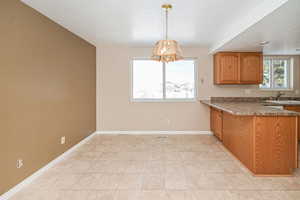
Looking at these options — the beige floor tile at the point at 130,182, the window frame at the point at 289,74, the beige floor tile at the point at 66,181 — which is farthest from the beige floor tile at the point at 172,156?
the window frame at the point at 289,74

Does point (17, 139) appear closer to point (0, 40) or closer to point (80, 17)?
point (0, 40)

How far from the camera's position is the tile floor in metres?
2.19

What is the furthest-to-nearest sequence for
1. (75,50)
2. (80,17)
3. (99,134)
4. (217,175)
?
(99,134) < (75,50) < (80,17) < (217,175)

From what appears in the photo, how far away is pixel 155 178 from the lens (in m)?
2.59

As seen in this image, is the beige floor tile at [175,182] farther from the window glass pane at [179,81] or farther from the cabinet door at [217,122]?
the window glass pane at [179,81]

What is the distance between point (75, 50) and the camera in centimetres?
382

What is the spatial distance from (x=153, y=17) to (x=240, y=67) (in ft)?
8.85

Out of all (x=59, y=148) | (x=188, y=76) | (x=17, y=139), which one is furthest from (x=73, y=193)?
(x=188, y=76)

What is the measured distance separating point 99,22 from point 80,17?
1.08 feet

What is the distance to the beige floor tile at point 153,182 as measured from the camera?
236 cm

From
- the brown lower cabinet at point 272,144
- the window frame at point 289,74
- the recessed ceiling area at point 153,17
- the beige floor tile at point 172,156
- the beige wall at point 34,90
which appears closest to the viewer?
the beige wall at point 34,90

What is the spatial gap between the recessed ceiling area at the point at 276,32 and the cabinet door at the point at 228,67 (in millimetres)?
304

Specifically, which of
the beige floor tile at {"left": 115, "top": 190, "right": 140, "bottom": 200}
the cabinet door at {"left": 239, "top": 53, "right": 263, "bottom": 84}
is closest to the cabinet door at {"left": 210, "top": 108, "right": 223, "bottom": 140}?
the cabinet door at {"left": 239, "top": 53, "right": 263, "bottom": 84}

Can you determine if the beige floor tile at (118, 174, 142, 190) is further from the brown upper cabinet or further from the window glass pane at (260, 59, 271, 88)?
the window glass pane at (260, 59, 271, 88)
